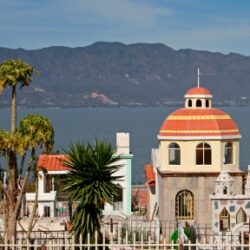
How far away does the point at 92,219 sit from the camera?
2331 cm

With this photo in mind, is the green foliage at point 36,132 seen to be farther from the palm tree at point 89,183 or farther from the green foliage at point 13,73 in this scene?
the green foliage at point 13,73

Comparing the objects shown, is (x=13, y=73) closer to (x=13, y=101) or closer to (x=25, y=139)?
(x=13, y=101)

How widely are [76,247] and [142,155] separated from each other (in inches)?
4322

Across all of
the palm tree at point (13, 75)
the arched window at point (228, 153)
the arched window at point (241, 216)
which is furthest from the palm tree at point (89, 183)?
the arched window at point (228, 153)

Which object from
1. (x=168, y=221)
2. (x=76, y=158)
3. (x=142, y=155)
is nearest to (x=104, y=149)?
(x=76, y=158)

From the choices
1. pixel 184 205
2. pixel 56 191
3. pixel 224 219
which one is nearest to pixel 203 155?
pixel 184 205

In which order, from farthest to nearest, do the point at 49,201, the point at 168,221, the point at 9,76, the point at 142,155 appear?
1. the point at 142,155
2. the point at 49,201
3. the point at 168,221
4. the point at 9,76

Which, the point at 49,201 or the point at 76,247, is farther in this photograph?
the point at 49,201

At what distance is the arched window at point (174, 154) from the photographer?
32.8m

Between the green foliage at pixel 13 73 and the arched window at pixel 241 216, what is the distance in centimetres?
996

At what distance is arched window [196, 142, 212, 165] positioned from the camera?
3244cm

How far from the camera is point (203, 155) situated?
32.5m

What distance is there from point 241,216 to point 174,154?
381cm

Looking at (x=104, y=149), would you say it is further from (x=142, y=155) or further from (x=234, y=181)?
(x=142, y=155)
